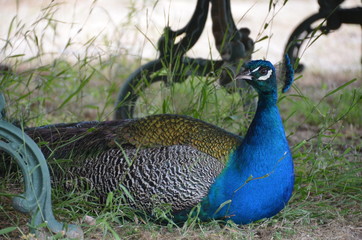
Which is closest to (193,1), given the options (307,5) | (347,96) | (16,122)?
(307,5)

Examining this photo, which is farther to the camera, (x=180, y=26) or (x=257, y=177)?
(x=180, y=26)

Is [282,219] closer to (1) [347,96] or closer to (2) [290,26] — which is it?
(1) [347,96]

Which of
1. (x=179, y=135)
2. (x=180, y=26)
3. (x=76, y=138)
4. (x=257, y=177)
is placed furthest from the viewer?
(x=180, y=26)

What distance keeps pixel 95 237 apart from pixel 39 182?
1.01ft

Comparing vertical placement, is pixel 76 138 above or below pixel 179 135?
below

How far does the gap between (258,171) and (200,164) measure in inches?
8.4

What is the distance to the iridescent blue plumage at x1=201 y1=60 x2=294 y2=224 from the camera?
2297mm

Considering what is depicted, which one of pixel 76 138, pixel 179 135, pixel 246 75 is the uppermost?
pixel 246 75

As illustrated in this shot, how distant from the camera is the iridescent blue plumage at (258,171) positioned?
7.54 ft

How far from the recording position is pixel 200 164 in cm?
234

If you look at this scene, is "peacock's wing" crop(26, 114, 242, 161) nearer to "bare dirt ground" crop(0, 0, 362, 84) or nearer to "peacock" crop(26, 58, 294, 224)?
"peacock" crop(26, 58, 294, 224)

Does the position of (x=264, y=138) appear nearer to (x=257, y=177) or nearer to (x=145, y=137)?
(x=257, y=177)

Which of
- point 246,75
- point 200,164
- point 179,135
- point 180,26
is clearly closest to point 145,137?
point 179,135

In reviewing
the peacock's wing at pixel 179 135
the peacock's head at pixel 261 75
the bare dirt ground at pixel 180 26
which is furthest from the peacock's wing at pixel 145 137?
the bare dirt ground at pixel 180 26
